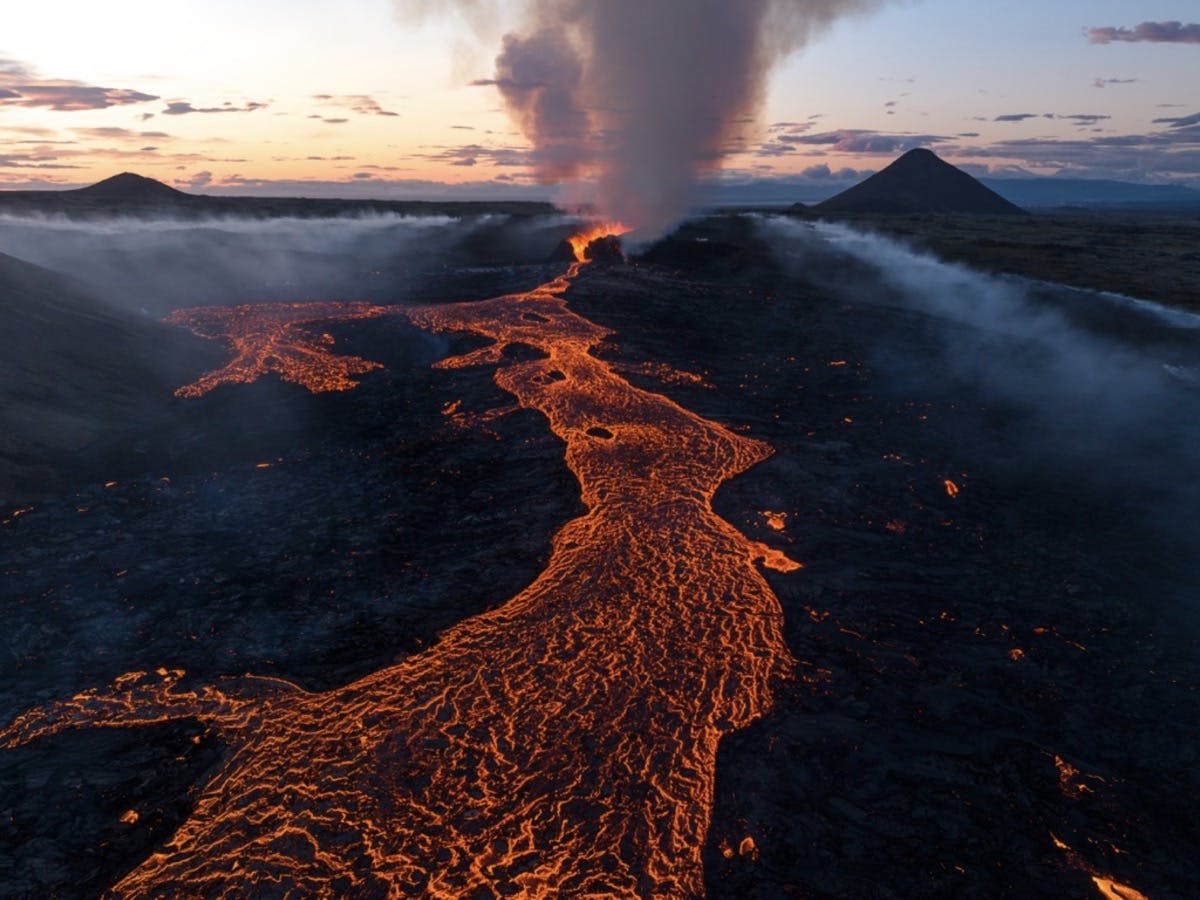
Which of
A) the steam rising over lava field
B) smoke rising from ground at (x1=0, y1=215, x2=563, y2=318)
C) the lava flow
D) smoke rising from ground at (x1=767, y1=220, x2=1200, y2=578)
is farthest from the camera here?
smoke rising from ground at (x1=0, y1=215, x2=563, y2=318)

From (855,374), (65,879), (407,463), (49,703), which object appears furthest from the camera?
(855,374)

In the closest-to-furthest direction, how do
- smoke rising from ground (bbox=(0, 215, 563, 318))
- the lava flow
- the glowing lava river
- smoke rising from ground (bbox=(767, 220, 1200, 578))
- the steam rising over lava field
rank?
the glowing lava river, the steam rising over lava field, smoke rising from ground (bbox=(767, 220, 1200, 578)), the lava flow, smoke rising from ground (bbox=(0, 215, 563, 318))

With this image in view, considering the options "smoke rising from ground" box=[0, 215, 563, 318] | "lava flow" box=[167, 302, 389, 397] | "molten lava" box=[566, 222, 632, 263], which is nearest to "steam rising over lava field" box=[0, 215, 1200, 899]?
"lava flow" box=[167, 302, 389, 397]

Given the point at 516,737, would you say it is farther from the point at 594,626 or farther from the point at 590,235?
the point at 590,235

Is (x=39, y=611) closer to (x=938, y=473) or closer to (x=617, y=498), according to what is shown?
(x=617, y=498)

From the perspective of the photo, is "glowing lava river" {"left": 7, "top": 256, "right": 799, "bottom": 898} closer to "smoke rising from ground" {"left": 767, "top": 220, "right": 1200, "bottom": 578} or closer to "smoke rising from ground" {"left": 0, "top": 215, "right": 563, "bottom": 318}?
"smoke rising from ground" {"left": 767, "top": 220, "right": 1200, "bottom": 578}

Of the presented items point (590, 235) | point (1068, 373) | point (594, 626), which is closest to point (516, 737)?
point (594, 626)

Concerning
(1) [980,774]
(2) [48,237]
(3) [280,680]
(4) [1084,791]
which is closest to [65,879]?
(3) [280,680]
